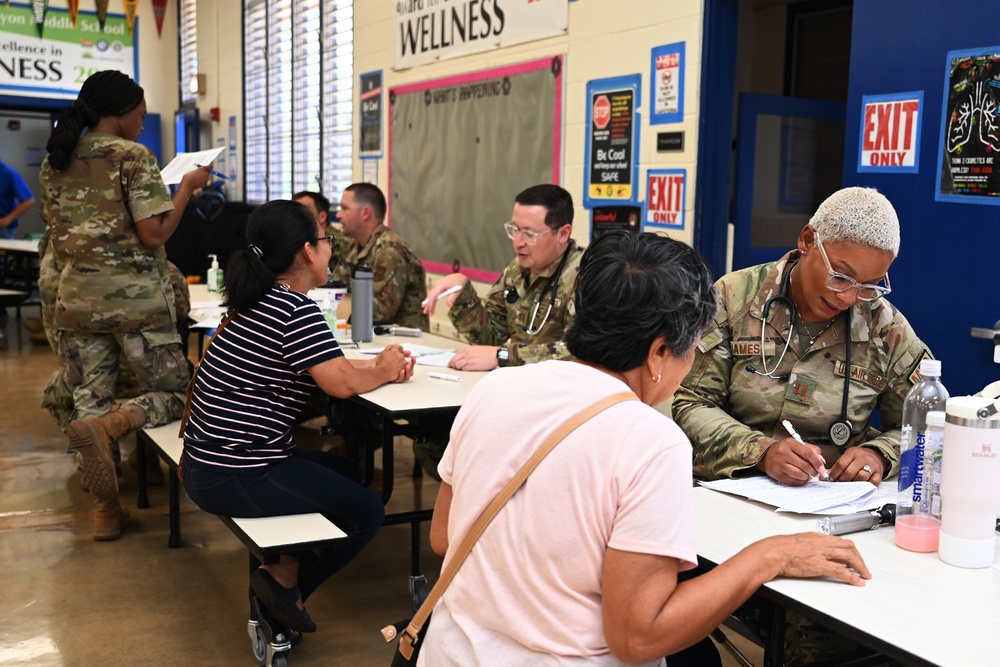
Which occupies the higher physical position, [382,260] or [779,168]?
[779,168]

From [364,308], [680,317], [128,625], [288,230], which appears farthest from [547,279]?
[680,317]

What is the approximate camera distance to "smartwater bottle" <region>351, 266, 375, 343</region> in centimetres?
392

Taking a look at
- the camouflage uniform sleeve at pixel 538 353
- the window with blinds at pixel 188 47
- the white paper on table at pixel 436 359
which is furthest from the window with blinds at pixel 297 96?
the camouflage uniform sleeve at pixel 538 353

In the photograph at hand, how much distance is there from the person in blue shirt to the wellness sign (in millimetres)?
2662

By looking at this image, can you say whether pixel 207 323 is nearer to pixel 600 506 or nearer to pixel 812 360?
pixel 812 360

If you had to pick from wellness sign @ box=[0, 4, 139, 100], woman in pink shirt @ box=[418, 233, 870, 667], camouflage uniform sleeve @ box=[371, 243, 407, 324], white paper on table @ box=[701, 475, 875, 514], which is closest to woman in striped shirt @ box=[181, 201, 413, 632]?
white paper on table @ box=[701, 475, 875, 514]

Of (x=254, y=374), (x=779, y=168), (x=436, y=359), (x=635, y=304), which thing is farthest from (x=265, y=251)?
(x=779, y=168)

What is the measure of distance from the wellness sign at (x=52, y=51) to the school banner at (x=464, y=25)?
6089 millimetres

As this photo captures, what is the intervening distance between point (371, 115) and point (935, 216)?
4.96 metres

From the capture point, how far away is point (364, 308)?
398 centimetres

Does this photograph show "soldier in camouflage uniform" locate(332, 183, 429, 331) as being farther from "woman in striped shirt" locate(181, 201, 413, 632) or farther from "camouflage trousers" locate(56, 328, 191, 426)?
"woman in striped shirt" locate(181, 201, 413, 632)

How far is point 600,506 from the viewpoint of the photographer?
134 centimetres

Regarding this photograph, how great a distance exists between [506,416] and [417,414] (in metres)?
1.54

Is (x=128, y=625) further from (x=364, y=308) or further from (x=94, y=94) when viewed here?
(x=94, y=94)
